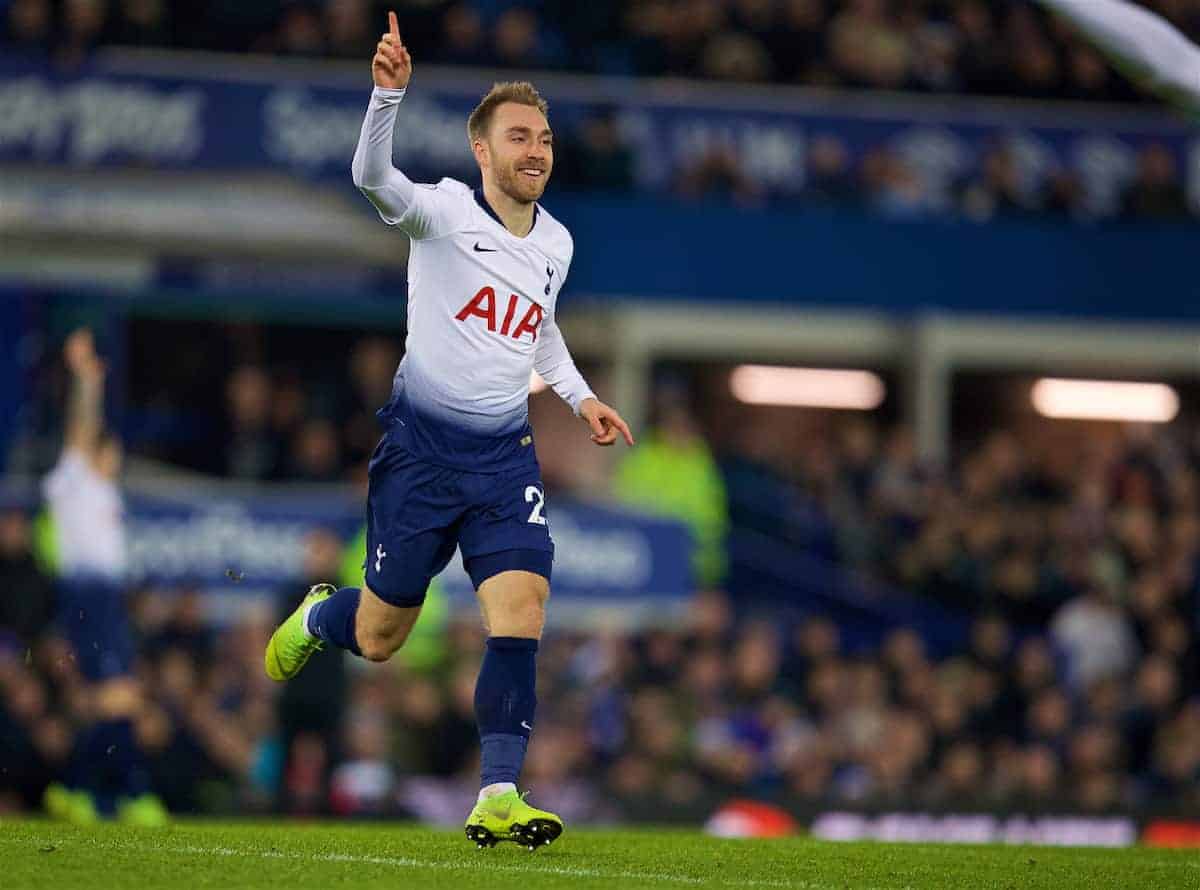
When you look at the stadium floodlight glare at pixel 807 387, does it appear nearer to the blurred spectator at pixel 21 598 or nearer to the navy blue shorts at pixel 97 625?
the blurred spectator at pixel 21 598

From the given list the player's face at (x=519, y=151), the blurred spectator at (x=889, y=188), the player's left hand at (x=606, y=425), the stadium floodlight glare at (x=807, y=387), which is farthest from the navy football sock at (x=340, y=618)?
the stadium floodlight glare at (x=807, y=387)

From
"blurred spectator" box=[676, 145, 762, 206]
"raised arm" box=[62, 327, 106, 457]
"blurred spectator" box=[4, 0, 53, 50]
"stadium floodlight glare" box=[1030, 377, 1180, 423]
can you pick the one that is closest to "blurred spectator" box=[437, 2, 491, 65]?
"blurred spectator" box=[676, 145, 762, 206]

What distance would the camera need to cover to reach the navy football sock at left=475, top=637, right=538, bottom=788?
750 cm

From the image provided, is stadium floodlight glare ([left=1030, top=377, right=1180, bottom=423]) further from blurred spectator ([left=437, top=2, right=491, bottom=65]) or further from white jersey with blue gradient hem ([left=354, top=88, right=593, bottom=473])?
white jersey with blue gradient hem ([left=354, top=88, right=593, bottom=473])

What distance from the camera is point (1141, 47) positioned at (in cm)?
708

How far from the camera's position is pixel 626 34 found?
68.0ft

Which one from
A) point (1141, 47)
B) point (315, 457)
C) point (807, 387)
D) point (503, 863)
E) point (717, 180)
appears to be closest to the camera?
point (1141, 47)

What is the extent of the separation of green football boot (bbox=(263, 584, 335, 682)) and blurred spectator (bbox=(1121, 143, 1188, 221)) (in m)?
14.0

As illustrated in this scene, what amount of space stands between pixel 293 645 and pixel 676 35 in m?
13.2

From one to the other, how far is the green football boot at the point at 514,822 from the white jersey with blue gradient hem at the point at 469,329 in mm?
1069

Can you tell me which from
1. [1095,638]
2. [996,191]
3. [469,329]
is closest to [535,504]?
[469,329]

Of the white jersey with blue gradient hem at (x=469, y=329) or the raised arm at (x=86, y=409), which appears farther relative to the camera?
the raised arm at (x=86, y=409)

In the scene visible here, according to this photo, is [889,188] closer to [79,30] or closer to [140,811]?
[79,30]

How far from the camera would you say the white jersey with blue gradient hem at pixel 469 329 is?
25.0 ft
